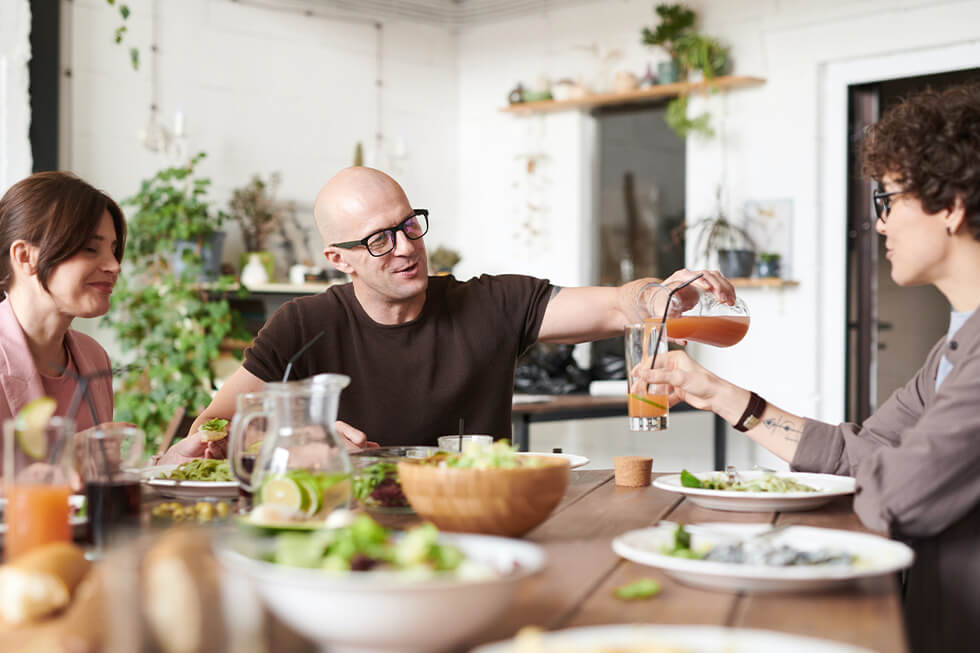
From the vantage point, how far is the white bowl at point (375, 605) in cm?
83

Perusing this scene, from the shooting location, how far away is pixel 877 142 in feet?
5.83

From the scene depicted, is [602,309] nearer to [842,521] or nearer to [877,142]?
[877,142]

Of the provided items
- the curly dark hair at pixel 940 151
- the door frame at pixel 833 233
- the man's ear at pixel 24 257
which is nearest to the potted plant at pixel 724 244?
the door frame at pixel 833 233

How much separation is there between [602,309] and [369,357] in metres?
0.59

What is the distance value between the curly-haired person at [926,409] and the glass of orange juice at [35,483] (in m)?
1.00

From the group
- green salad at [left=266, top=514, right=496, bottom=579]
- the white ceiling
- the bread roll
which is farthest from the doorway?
the bread roll

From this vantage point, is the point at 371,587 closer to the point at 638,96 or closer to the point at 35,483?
the point at 35,483

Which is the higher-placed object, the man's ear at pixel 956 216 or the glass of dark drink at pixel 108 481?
the man's ear at pixel 956 216

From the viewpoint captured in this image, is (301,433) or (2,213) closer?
(301,433)

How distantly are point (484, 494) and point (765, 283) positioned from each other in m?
4.01

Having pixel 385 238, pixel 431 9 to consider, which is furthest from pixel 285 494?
pixel 431 9

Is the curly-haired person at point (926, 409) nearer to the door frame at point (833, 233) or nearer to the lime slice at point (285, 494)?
the lime slice at point (285, 494)

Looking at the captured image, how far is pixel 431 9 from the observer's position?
245 inches

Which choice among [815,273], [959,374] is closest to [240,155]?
[815,273]
